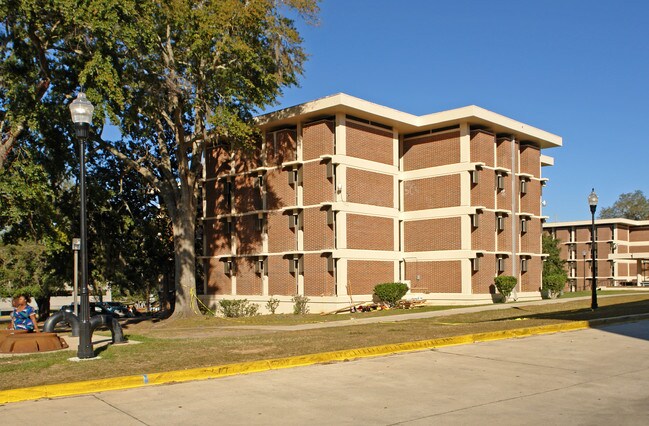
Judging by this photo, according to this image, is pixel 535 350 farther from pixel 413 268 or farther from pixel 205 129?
pixel 413 268

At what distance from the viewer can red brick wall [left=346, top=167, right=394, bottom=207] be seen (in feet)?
116

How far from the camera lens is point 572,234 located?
3260 inches

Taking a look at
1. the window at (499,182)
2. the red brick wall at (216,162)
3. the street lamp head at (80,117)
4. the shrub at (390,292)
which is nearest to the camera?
the street lamp head at (80,117)

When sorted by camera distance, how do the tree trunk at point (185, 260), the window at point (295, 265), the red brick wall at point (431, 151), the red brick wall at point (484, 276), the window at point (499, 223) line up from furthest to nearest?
the window at point (499, 223)
the red brick wall at point (431, 151)
the red brick wall at point (484, 276)
the window at point (295, 265)
the tree trunk at point (185, 260)

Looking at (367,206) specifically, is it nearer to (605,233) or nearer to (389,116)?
(389,116)

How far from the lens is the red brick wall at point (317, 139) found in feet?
115

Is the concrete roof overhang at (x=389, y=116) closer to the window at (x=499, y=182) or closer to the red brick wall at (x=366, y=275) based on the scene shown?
the window at (x=499, y=182)

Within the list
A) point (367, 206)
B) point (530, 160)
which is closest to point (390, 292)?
point (367, 206)

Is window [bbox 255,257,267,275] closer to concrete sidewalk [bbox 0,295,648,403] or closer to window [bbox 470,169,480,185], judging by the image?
window [bbox 470,169,480,185]

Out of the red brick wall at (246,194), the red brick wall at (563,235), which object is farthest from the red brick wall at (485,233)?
the red brick wall at (563,235)

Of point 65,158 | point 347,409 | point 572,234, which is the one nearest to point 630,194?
point 572,234

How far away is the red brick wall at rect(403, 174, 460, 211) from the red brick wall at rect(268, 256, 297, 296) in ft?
27.9

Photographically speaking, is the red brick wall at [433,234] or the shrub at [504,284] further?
the red brick wall at [433,234]

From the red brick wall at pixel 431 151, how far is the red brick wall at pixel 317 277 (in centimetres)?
900
